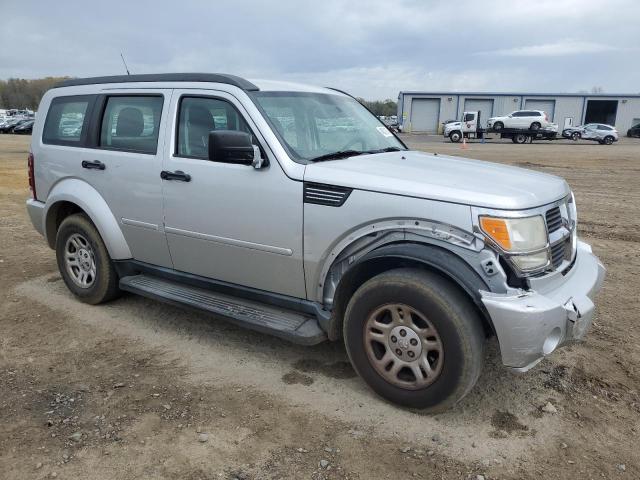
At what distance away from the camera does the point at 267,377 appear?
3.80 meters

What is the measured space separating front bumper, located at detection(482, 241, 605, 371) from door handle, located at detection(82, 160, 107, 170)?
11.1ft

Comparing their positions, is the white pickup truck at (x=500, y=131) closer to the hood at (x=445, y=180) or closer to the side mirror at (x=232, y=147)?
the hood at (x=445, y=180)

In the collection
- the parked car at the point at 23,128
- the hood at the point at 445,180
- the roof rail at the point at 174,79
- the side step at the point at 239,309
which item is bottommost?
the parked car at the point at 23,128

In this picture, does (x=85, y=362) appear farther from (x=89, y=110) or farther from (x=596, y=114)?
(x=596, y=114)

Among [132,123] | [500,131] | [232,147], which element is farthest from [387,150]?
[500,131]

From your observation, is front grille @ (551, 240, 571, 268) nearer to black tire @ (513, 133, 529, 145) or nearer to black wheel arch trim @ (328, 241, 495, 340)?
black wheel arch trim @ (328, 241, 495, 340)

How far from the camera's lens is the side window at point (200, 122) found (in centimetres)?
399

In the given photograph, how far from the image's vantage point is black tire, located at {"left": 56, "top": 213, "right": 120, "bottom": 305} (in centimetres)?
482

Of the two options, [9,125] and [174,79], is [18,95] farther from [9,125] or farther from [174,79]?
[174,79]

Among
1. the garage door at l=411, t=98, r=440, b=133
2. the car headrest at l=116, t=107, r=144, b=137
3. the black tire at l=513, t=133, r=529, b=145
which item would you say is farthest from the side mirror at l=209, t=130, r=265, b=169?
the garage door at l=411, t=98, r=440, b=133

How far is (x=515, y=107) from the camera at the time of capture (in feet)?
190

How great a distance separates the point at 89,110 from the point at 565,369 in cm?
448

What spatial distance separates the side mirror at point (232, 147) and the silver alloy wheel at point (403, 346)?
4.32 feet

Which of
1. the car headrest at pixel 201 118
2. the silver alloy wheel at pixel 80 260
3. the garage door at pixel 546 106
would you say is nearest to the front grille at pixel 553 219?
the car headrest at pixel 201 118
